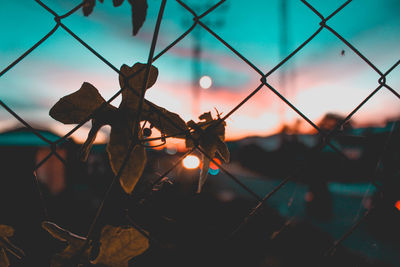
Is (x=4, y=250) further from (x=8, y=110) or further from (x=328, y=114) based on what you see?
(x=328, y=114)

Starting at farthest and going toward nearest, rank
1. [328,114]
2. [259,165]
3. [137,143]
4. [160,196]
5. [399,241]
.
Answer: [259,165] < [399,241] < [328,114] < [160,196] < [137,143]

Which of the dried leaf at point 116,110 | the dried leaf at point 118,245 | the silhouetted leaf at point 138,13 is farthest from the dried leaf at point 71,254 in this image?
the silhouetted leaf at point 138,13

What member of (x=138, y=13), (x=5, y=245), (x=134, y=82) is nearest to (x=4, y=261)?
(x=5, y=245)

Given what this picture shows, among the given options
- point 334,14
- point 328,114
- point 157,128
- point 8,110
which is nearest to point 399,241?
point 328,114

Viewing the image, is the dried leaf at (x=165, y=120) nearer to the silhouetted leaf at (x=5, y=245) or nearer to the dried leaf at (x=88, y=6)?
the dried leaf at (x=88, y=6)

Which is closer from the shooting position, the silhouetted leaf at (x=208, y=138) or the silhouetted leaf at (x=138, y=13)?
the silhouetted leaf at (x=138, y=13)

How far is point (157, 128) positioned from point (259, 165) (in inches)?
564

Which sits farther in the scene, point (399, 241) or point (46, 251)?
point (399, 241)

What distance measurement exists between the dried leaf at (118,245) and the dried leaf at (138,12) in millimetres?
366

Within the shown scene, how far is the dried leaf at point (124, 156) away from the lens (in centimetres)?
44

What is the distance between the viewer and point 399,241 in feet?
11.1

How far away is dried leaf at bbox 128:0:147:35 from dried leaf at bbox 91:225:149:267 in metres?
0.37

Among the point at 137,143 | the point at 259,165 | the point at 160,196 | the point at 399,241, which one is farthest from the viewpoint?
the point at 259,165

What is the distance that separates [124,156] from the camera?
0.46 meters
